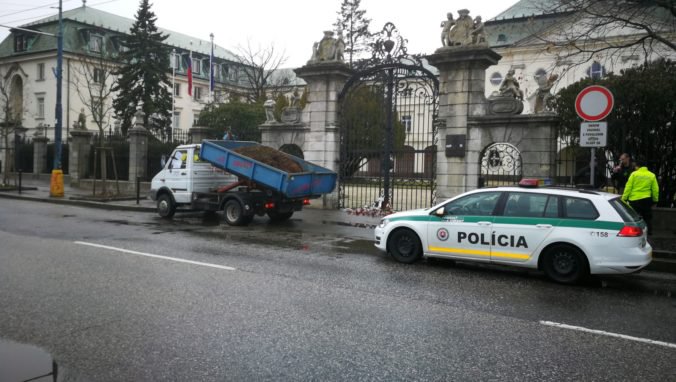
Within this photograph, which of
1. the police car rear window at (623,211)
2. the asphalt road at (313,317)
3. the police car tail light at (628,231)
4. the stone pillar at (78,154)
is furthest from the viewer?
the stone pillar at (78,154)

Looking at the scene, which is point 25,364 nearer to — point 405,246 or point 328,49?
point 405,246

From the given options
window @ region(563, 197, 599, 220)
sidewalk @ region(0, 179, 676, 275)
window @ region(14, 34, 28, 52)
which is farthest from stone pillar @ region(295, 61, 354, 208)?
window @ region(14, 34, 28, 52)

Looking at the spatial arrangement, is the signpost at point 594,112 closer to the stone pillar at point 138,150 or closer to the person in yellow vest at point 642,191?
the person in yellow vest at point 642,191

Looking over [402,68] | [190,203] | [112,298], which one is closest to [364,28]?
[402,68]

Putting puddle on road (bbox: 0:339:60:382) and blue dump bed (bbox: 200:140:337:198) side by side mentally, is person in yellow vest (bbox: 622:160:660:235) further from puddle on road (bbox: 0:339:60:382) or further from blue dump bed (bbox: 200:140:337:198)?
puddle on road (bbox: 0:339:60:382)

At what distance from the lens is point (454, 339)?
530cm

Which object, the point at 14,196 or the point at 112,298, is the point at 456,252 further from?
the point at 14,196

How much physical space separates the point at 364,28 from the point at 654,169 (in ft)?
127

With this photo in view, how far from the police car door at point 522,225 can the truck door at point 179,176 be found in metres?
9.73

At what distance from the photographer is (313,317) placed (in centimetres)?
592

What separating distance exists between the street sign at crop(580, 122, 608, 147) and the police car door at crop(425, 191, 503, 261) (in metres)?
2.93

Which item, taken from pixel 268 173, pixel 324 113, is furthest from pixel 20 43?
pixel 268 173

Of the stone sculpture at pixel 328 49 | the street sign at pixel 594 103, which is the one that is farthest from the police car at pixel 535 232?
the stone sculpture at pixel 328 49

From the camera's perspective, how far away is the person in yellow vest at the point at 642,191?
1142 centimetres
